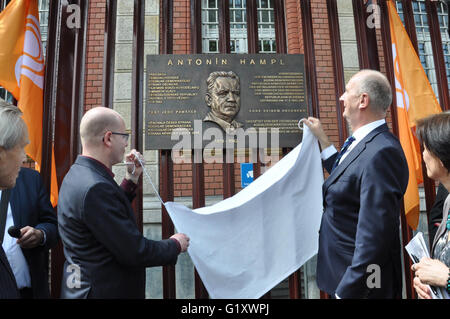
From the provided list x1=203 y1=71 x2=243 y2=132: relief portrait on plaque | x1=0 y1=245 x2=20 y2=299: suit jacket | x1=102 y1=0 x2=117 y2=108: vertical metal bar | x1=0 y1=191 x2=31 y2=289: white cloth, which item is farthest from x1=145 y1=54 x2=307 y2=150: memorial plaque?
x1=0 y1=245 x2=20 y2=299: suit jacket

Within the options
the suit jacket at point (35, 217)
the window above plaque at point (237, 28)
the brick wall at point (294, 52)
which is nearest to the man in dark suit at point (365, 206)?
the suit jacket at point (35, 217)

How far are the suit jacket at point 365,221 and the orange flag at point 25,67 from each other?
246 centimetres

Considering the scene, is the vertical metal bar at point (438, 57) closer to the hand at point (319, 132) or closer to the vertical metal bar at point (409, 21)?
the vertical metal bar at point (409, 21)

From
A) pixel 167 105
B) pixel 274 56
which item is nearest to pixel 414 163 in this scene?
pixel 274 56

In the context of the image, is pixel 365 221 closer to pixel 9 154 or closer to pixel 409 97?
pixel 9 154

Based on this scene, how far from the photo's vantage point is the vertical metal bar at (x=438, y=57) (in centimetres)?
402

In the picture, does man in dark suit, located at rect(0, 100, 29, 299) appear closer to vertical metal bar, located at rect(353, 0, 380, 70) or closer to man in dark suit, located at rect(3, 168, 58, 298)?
man in dark suit, located at rect(3, 168, 58, 298)

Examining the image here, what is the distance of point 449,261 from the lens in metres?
1.83

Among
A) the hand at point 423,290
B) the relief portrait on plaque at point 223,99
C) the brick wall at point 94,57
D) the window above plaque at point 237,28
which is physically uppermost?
the window above plaque at point 237,28

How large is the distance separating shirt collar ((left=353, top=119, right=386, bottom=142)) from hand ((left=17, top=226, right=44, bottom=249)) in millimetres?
2256

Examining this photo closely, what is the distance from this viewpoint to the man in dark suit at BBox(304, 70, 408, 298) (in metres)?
2.07

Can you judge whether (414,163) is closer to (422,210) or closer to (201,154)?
(201,154)

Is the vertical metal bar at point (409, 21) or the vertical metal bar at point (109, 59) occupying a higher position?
the vertical metal bar at point (409, 21)

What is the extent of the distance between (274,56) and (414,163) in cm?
168
